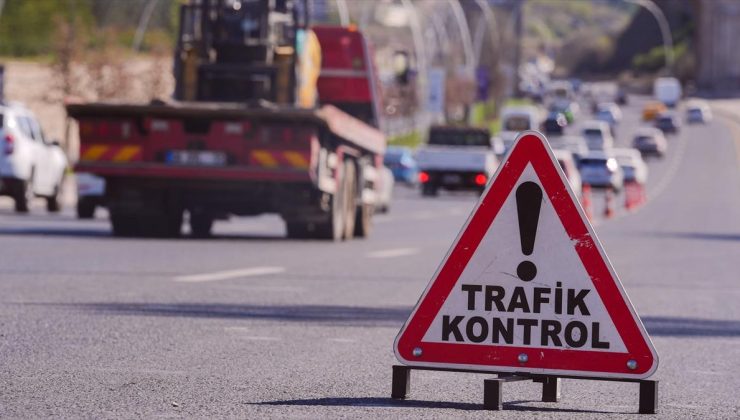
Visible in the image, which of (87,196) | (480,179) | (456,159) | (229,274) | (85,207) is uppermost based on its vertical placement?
(229,274)

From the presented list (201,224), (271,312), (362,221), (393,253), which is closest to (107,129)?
(201,224)

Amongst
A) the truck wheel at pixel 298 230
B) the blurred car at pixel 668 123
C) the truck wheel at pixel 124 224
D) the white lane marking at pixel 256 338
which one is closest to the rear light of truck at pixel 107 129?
the truck wheel at pixel 124 224

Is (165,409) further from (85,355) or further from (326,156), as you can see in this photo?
(326,156)

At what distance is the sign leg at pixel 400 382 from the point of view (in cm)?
830

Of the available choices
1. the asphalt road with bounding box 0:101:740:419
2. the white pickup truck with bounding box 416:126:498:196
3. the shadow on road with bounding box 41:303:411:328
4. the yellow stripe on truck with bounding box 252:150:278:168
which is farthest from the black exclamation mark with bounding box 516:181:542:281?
the white pickup truck with bounding box 416:126:498:196

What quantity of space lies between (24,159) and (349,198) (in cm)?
852

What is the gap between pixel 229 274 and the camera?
17000 mm

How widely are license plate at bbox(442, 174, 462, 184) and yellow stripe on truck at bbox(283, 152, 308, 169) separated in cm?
3104

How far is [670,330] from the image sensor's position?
13.1 m

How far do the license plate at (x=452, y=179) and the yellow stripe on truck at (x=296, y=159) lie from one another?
31039 mm

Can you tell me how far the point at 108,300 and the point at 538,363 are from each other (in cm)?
616

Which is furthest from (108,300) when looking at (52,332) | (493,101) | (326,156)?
(493,101)

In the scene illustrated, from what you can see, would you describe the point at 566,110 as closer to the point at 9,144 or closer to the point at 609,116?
the point at 609,116

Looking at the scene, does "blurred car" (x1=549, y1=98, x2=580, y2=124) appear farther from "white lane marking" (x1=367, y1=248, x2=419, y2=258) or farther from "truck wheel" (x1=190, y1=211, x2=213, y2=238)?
"white lane marking" (x1=367, y1=248, x2=419, y2=258)
